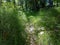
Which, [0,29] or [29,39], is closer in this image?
[0,29]

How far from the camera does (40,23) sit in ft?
7.79

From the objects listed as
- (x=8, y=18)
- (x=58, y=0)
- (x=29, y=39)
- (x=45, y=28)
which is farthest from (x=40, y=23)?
(x=58, y=0)

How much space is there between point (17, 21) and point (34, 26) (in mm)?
243

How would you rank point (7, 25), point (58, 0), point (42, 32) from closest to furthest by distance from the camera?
point (7, 25) → point (42, 32) → point (58, 0)

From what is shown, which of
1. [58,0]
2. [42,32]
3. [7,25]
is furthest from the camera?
[58,0]

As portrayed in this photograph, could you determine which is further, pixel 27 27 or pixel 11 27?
Answer: pixel 27 27

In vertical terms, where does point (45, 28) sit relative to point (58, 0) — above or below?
below

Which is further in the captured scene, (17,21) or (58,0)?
(58,0)

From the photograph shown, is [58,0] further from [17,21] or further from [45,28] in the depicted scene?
[17,21]

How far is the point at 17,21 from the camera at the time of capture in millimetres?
2354

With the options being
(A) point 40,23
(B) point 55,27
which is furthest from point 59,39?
(A) point 40,23

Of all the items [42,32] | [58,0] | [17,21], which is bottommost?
[42,32]

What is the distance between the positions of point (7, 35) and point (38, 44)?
16.2 inches

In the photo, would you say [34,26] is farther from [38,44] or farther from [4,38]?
[4,38]
